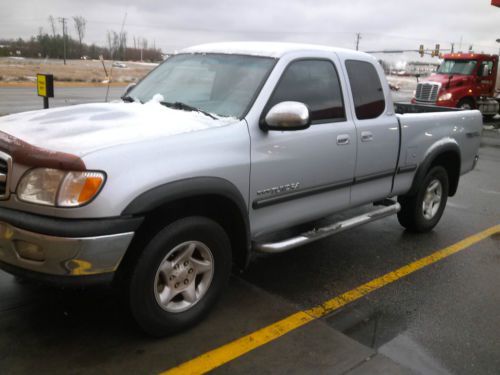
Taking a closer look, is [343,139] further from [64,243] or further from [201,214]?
[64,243]

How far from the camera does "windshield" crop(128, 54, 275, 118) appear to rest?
3627 millimetres

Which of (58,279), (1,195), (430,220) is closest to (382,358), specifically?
(58,279)

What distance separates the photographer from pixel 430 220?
5.68 metres

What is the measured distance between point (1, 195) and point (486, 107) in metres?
20.2

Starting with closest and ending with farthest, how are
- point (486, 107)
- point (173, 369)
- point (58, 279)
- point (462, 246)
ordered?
1. point (58, 279)
2. point (173, 369)
3. point (462, 246)
4. point (486, 107)

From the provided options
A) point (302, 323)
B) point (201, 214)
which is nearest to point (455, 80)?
point (302, 323)

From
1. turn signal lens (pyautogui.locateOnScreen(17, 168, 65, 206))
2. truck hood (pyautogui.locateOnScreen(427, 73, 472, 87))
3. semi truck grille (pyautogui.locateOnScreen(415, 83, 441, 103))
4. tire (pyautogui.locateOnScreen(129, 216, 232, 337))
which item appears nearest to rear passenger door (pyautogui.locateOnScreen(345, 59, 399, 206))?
tire (pyautogui.locateOnScreen(129, 216, 232, 337))

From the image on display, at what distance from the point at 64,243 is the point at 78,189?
0.29 metres

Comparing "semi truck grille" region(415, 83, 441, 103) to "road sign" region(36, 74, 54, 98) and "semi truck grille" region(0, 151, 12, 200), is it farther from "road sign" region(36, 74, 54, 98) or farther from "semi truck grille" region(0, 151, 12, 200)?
"semi truck grille" region(0, 151, 12, 200)

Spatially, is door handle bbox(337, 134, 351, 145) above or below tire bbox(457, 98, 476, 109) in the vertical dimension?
above

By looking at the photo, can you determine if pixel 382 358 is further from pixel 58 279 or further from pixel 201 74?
pixel 201 74

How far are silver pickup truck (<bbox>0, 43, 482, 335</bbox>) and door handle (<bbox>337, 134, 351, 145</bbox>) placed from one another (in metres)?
0.01

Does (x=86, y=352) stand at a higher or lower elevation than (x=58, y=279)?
lower

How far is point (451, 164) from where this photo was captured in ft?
19.0
